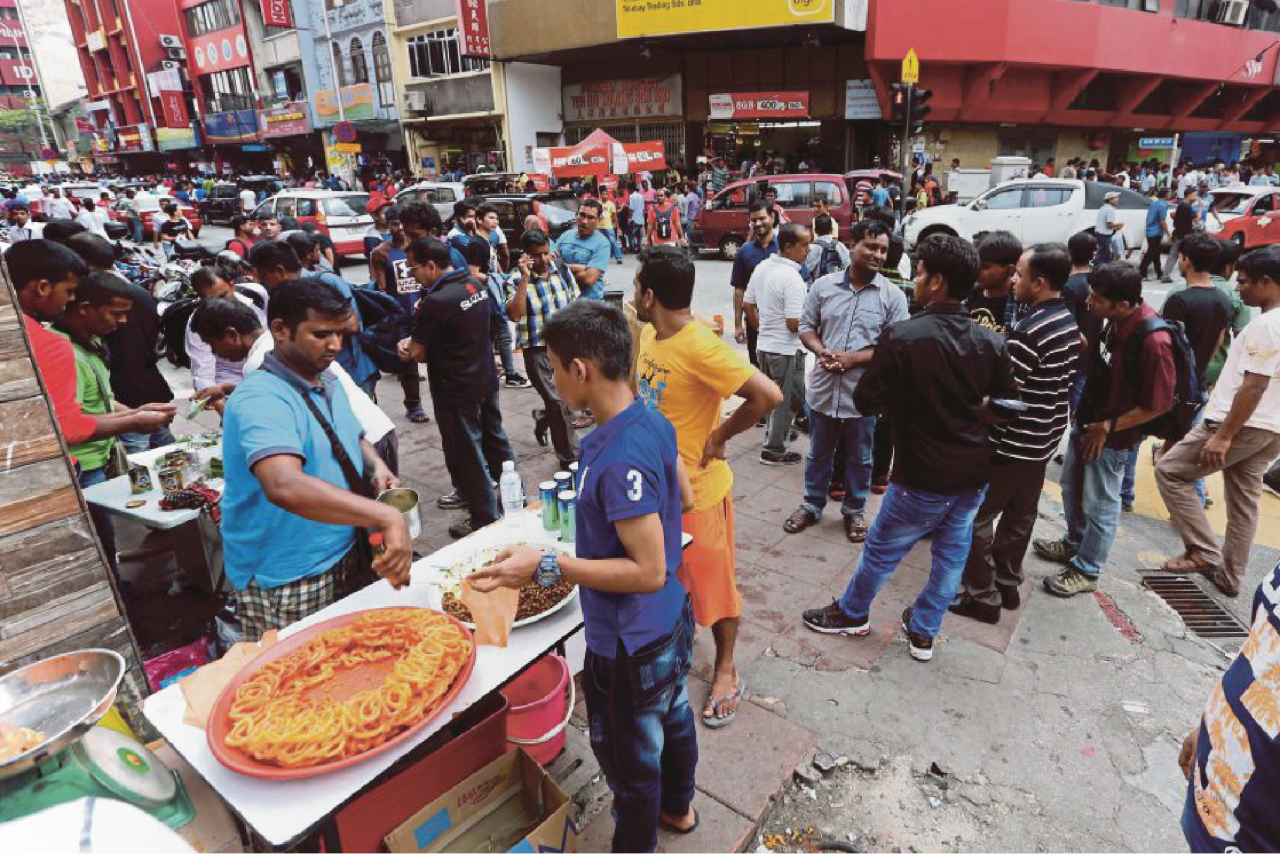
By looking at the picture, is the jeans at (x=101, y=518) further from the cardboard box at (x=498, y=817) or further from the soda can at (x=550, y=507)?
the cardboard box at (x=498, y=817)

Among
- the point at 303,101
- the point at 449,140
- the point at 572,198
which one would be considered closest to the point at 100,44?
the point at 303,101

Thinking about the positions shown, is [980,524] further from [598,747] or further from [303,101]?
[303,101]

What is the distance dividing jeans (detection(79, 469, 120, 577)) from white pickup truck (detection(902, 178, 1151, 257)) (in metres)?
13.4

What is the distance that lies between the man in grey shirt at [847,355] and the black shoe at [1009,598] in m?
0.91

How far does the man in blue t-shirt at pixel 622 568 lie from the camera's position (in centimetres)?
184

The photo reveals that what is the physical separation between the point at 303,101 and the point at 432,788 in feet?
118

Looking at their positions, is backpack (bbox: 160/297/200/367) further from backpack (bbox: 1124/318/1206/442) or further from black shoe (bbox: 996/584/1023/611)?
backpack (bbox: 1124/318/1206/442)

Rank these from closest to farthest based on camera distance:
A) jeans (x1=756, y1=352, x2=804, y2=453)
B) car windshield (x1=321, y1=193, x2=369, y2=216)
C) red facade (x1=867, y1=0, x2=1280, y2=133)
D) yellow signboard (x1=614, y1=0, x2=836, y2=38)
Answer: jeans (x1=756, y1=352, x2=804, y2=453) → car windshield (x1=321, y1=193, x2=369, y2=216) → yellow signboard (x1=614, y1=0, x2=836, y2=38) → red facade (x1=867, y1=0, x2=1280, y2=133)

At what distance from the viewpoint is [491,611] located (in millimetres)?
2037

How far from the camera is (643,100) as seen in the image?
79.2 ft

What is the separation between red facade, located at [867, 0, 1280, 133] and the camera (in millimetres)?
18625

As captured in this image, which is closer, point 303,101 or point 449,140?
point 449,140

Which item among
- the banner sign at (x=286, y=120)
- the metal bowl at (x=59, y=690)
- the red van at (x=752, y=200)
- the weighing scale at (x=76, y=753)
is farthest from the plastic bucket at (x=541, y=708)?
the banner sign at (x=286, y=120)

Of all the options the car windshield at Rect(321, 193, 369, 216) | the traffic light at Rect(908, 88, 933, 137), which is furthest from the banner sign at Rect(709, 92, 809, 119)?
the car windshield at Rect(321, 193, 369, 216)
